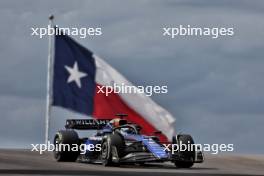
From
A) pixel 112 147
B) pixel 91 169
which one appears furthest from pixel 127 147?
pixel 91 169

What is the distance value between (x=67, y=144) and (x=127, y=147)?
338 cm

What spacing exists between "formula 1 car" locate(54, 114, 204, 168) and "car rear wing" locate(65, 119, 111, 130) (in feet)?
1.24

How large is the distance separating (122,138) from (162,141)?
1997 millimetres

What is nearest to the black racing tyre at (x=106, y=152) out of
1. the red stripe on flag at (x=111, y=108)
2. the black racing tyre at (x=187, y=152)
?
the black racing tyre at (x=187, y=152)

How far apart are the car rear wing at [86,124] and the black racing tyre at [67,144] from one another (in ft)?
2.00

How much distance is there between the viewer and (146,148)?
26391 mm

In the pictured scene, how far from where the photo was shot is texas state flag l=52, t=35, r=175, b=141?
98.0ft

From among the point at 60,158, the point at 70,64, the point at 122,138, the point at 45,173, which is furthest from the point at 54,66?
the point at 45,173

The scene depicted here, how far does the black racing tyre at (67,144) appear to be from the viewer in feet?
95.9

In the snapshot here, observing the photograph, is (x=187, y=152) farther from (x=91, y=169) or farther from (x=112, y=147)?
(x=91, y=169)

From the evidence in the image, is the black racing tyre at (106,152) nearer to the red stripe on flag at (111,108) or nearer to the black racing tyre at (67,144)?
the black racing tyre at (67,144)

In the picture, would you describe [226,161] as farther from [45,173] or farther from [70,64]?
[45,173]

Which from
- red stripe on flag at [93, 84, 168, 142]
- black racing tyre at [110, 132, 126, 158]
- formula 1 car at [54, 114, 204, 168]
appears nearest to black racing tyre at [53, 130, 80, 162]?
formula 1 car at [54, 114, 204, 168]

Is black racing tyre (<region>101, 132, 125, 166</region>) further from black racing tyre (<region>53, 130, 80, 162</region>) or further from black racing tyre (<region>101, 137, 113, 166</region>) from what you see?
black racing tyre (<region>53, 130, 80, 162</region>)
